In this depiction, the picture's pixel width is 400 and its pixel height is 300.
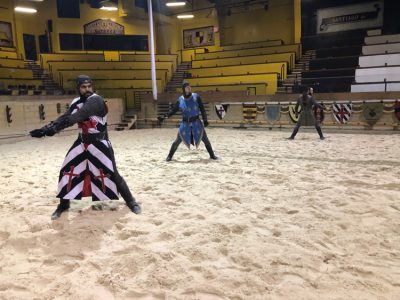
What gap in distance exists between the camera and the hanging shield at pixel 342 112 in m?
A: 11.2

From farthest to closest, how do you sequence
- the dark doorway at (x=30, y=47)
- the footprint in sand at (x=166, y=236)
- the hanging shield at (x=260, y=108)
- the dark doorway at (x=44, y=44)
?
the dark doorway at (x=44, y=44)
the dark doorway at (x=30, y=47)
the hanging shield at (x=260, y=108)
the footprint in sand at (x=166, y=236)

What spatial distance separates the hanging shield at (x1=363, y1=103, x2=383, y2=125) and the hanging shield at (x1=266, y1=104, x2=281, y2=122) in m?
2.81

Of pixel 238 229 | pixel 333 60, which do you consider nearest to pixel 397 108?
pixel 333 60

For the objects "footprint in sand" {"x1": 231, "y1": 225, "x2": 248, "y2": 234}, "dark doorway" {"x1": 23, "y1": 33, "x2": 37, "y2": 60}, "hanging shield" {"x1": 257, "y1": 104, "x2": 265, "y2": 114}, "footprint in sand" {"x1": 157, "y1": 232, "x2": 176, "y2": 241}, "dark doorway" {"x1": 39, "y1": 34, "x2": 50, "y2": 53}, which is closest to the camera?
"footprint in sand" {"x1": 157, "y1": 232, "x2": 176, "y2": 241}

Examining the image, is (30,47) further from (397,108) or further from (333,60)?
(397,108)

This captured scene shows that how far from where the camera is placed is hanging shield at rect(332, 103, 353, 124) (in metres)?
11.2

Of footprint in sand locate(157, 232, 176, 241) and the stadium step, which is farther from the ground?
the stadium step

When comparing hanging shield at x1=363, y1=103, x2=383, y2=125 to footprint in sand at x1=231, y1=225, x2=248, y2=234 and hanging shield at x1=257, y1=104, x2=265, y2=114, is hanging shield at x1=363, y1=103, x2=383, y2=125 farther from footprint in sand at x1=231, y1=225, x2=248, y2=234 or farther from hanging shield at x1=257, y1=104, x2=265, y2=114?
footprint in sand at x1=231, y1=225, x2=248, y2=234

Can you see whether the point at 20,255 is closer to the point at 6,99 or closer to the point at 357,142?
the point at 357,142

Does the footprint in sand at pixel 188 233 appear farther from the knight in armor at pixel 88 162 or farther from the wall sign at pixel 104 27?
the wall sign at pixel 104 27

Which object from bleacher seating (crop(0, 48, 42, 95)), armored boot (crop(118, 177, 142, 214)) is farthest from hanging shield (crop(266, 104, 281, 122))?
bleacher seating (crop(0, 48, 42, 95))

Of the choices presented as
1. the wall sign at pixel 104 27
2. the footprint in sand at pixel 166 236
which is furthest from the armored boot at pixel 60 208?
the wall sign at pixel 104 27

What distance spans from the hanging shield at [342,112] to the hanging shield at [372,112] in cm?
46

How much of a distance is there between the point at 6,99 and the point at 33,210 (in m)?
8.86
